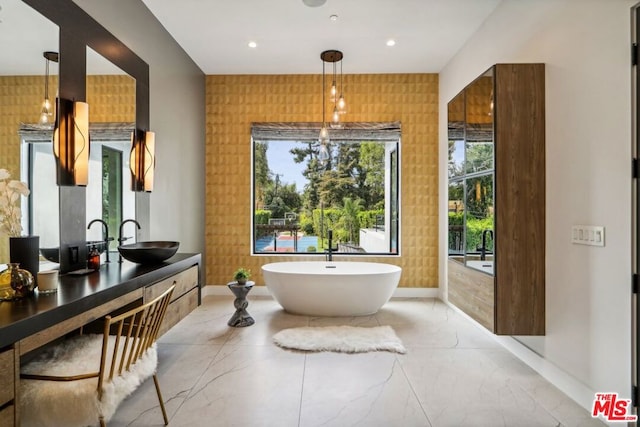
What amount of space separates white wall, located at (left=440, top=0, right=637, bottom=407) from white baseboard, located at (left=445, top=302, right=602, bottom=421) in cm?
1

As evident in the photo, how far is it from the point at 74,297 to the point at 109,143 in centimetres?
157

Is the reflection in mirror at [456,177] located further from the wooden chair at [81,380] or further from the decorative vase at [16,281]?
the decorative vase at [16,281]

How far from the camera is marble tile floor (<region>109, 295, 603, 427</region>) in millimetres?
2129

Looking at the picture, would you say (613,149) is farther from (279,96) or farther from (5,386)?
(279,96)

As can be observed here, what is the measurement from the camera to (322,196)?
5297 millimetres

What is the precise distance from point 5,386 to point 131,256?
1413 mm

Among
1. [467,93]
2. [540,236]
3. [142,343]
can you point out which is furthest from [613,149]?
[142,343]

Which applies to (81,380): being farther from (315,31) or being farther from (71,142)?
(315,31)

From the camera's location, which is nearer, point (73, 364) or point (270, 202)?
point (73, 364)

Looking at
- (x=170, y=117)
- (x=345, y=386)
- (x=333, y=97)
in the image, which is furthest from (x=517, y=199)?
(x=170, y=117)

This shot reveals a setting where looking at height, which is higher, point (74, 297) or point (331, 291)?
point (74, 297)

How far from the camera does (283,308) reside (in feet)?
14.2

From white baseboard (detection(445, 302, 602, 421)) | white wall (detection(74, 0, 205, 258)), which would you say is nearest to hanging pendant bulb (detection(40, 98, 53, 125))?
white wall (detection(74, 0, 205, 258))

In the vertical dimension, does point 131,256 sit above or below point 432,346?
above
